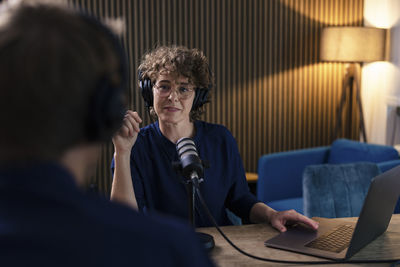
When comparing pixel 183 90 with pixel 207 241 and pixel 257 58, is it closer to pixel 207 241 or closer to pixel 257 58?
pixel 207 241

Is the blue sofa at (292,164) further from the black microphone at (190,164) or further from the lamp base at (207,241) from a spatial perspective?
the black microphone at (190,164)

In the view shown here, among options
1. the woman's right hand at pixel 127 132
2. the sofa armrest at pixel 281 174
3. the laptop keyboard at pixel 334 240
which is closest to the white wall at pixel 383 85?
the sofa armrest at pixel 281 174

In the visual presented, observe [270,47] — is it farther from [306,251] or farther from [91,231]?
[91,231]

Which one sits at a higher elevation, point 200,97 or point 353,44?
point 353,44

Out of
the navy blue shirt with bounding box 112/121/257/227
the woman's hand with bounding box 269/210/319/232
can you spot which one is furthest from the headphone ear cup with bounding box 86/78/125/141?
the navy blue shirt with bounding box 112/121/257/227

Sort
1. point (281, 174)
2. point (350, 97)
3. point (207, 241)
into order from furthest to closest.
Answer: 1. point (350, 97)
2. point (281, 174)
3. point (207, 241)

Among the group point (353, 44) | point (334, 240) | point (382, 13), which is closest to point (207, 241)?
point (334, 240)

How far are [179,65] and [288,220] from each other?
735mm

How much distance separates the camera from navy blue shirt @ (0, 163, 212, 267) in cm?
50

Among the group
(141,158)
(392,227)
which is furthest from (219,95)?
(392,227)

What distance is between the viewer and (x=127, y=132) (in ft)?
5.65

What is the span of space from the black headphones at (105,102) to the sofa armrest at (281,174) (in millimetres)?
3095

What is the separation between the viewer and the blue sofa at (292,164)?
3629 mm

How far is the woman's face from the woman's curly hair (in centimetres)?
2
